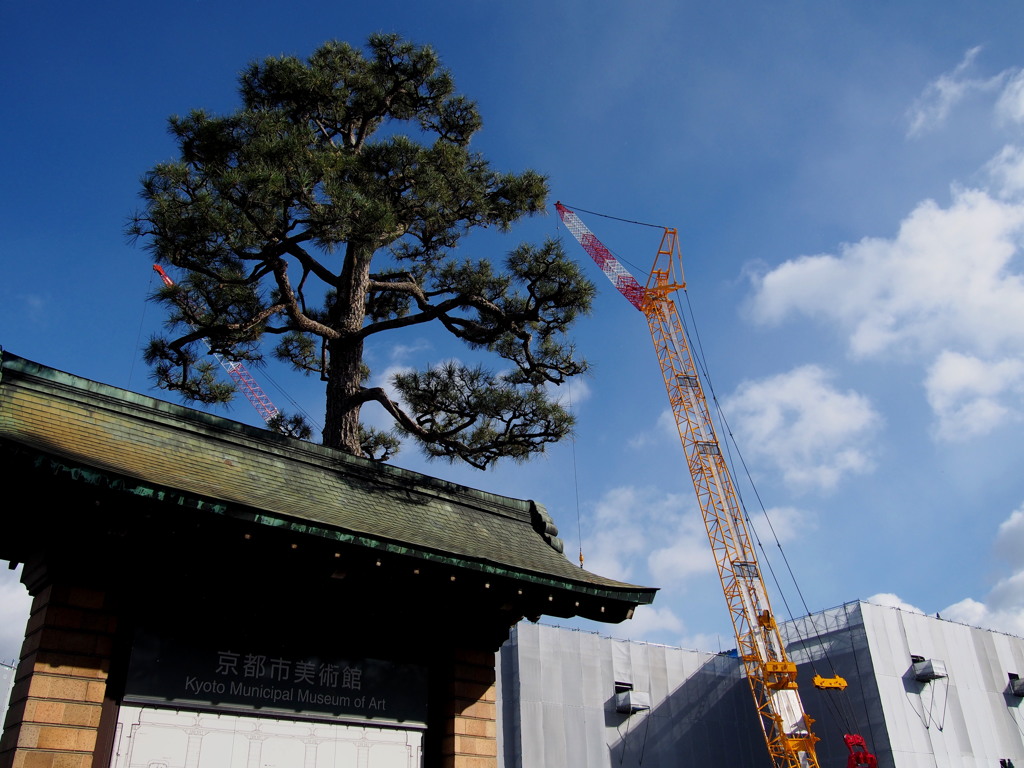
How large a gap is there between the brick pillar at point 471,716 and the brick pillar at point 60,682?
3.41m

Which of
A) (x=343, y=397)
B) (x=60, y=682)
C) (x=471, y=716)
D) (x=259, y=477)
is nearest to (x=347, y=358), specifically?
(x=343, y=397)

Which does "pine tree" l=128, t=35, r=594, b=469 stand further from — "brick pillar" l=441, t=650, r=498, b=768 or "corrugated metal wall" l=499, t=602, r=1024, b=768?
"corrugated metal wall" l=499, t=602, r=1024, b=768

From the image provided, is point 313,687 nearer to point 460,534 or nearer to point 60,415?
point 460,534

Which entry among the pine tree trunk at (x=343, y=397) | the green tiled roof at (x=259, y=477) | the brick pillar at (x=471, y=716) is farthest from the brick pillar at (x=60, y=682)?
the pine tree trunk at (x=343, y=397)

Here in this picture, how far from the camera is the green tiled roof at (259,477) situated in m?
6.62

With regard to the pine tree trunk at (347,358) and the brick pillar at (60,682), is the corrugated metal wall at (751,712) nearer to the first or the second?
the pine tree trunk at (347,358)

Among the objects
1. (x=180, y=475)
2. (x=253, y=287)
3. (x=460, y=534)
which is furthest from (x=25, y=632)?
(x=253, y=287)

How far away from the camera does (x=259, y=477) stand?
8219mm

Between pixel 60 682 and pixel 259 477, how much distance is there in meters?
2.53

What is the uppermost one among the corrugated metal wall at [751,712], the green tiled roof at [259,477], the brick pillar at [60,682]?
the corrugated metal wall at [751,712]

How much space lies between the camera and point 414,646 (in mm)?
8523

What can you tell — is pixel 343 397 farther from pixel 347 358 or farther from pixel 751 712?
pixel 751 712

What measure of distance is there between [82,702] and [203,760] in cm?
117

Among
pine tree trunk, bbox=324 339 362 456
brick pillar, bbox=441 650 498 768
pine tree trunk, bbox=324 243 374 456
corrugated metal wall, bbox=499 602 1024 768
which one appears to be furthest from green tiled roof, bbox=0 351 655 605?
corrugated metal wall, bbox=499 602 1024 768
